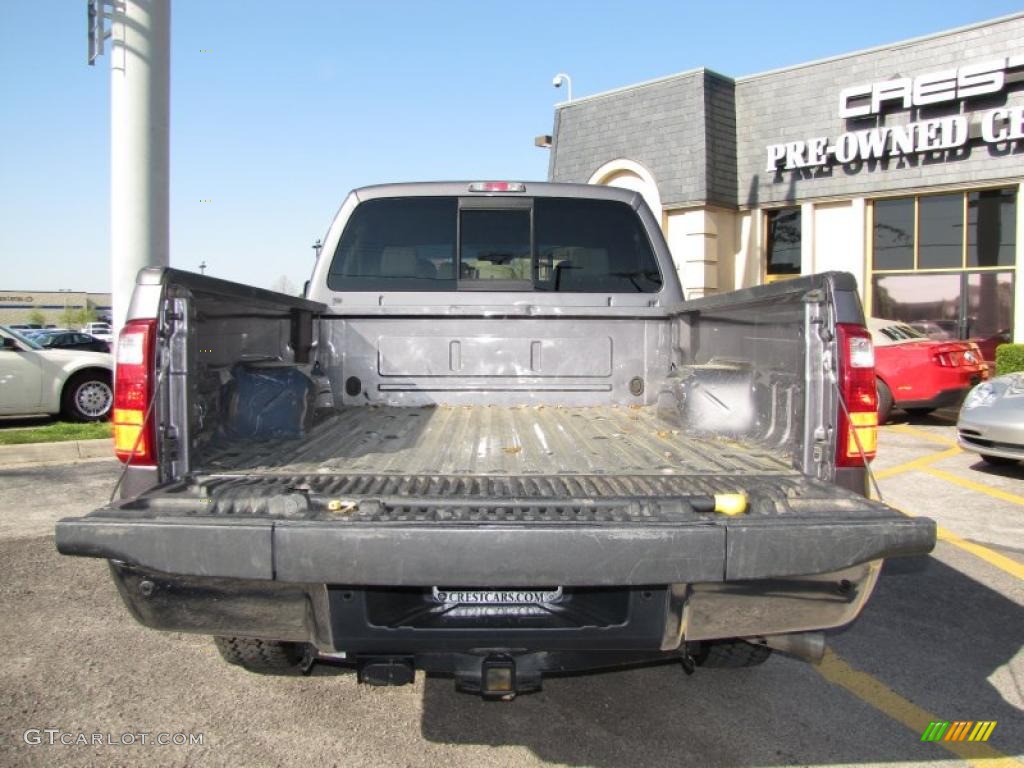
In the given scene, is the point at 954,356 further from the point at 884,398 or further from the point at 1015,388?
the point at 1015,388

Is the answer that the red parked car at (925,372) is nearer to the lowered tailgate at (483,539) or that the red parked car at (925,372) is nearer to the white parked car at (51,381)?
the lowered tailgate at (483,539)

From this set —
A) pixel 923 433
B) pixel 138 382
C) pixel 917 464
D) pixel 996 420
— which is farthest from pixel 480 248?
pixel 923 433

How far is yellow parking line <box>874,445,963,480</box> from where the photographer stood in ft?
26.8

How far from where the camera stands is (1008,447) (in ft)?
24.9

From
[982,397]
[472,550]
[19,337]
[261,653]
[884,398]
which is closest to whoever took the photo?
[472,550]

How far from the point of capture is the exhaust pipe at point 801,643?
9.07ft

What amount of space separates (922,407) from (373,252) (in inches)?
363

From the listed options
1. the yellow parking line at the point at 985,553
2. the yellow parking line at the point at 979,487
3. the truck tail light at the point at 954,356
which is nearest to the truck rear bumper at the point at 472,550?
the yellow parking line at the point at 985,553

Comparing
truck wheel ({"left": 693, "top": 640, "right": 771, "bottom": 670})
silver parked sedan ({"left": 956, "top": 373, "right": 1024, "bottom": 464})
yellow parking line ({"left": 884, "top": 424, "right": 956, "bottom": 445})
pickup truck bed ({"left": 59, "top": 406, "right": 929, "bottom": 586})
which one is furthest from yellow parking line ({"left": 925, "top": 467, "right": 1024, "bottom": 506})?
pickup truck bed ({"left": 59, "top": 406, "right": 929, "bottom": 586})

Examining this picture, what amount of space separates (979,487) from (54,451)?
379 inches

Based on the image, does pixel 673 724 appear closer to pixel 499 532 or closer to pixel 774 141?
pixel 499 532

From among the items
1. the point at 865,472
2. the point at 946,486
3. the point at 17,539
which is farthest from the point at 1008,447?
the point at 17,539

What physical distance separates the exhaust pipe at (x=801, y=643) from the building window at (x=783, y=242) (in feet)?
46.8

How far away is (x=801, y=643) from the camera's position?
278cm
